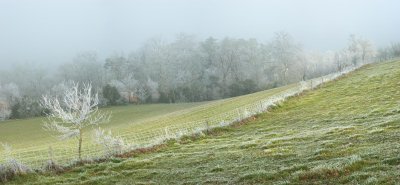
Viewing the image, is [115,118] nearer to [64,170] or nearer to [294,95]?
[294,95]

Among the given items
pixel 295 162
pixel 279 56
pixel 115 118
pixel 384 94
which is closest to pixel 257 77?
pixel 279 56

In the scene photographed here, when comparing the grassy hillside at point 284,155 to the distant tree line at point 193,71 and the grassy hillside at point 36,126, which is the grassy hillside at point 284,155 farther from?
the distant tree line at point 193,71

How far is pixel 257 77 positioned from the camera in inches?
5374

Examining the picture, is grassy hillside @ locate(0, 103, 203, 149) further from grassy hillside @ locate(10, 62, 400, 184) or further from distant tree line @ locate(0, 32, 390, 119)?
grassy hillside @ locate(10, 62, 400, 184)

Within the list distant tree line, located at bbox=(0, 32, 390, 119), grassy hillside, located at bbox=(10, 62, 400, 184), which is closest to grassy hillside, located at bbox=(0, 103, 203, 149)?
distant tree line, located at bbox=(0, 32, 390, 119)

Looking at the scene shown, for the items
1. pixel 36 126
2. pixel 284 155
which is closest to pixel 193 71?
pixel 36 126

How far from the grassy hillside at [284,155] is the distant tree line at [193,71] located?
8881 cm

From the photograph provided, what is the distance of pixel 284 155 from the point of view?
891 inches

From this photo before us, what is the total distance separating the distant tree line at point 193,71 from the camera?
132 metres

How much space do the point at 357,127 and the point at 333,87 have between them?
31.8 meters

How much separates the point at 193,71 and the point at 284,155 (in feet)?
426

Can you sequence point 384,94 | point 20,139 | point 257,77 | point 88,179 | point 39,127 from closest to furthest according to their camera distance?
point 88,179 → point 384,94 → point 20,139 → point 39,127 → point 257,77

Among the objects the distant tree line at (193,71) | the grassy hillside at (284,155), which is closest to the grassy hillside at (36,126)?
the distant tree line at (193,71)

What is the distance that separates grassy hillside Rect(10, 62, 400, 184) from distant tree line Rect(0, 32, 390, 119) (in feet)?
291
